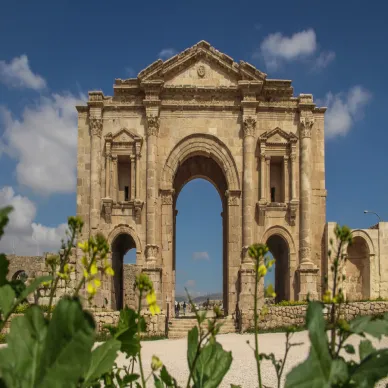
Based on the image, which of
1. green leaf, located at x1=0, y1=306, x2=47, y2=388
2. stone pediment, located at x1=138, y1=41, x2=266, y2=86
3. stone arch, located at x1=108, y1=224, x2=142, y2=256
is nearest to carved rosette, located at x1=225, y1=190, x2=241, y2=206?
stone arch, located at x1=108, y1=224, x2=142, y2=256

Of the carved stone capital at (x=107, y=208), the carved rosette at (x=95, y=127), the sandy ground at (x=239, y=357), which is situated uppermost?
the carved rosette at (x=95, y=127)

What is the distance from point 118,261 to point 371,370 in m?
28.2

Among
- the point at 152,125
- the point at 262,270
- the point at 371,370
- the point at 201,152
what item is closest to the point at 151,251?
the point at 201,152

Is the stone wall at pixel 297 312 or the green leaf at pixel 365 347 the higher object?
the green leaf at pixel 365 347

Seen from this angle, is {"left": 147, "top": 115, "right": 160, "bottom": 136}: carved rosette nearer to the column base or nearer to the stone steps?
the stone steps

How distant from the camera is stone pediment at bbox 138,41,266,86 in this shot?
2564 centimetres

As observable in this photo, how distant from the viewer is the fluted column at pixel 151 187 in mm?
25062

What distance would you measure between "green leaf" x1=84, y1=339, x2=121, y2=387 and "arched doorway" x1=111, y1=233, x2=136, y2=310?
2463 centimetres

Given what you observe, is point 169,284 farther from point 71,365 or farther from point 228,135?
point 71,365

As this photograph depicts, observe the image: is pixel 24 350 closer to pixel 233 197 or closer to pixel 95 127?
pixel 233 197

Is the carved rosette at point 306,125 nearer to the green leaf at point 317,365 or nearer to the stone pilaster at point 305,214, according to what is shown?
the stone pilaster at point 305,214

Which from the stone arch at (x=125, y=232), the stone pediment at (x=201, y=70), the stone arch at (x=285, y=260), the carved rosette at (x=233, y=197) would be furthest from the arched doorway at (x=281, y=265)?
the stone pediment at (x=201, y=70)

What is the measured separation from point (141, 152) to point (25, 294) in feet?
80.1

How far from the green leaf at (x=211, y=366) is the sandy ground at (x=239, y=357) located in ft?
22.6
